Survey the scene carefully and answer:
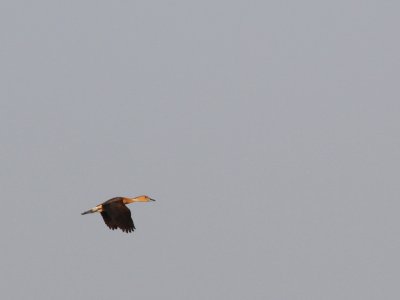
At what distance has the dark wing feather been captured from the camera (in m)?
125

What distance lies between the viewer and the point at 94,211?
12594 centimetres

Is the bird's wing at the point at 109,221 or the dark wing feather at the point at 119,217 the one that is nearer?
the dark wing feather at the point at 119,217

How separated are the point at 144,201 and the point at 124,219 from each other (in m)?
6.61

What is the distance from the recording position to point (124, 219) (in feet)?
412

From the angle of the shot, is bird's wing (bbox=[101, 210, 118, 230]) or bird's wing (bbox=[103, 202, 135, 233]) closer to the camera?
bird's wing (bbox=[103, 202, 135, 233])

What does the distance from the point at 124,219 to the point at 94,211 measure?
1665 millimetres

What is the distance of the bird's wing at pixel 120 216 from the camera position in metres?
125

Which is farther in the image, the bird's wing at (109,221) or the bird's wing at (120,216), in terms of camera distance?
the bird's wing at (109,221)

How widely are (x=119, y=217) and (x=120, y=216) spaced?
0.24ft

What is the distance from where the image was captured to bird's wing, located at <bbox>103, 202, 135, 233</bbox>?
125 meters

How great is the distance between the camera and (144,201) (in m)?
132

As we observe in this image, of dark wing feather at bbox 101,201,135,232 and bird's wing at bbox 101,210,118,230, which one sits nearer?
dark wing feather at bbox 101,201,135,232

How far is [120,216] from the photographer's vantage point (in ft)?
412

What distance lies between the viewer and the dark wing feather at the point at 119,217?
12538cm
